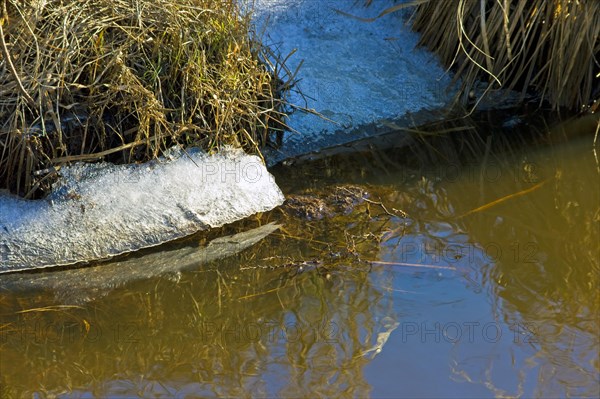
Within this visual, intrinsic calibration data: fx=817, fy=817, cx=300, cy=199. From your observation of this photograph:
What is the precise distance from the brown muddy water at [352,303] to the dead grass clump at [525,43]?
508mm

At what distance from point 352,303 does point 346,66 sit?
147 centimetres

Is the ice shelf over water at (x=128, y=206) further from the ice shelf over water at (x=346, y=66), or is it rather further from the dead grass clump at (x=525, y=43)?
the dead grass clump at (x=525, y=43)

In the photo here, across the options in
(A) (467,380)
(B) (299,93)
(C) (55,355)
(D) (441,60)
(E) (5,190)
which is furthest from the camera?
(D) (441,60)

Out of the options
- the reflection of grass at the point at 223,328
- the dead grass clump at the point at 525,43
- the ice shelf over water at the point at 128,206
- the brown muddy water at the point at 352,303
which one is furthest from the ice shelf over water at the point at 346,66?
the reflection of grass at the point at 223,328

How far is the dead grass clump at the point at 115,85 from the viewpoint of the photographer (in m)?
2.82

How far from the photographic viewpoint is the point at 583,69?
350 cm

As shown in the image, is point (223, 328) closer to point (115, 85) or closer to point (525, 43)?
point (115, 85)

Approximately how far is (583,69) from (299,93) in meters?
1.22

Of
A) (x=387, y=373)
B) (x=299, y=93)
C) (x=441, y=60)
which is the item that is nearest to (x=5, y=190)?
(x=299, y=93)

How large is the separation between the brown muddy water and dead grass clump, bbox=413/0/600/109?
20.0 inches

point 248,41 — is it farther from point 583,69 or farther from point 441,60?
point 583,69

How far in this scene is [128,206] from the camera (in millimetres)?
2820

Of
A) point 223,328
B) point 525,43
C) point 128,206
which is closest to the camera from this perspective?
point 223,328

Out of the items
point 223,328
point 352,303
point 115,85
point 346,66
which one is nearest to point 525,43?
point 346,66
